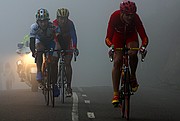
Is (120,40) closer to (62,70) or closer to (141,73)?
(62,70)

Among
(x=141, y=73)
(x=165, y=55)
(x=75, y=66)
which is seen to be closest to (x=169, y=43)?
(x=165, y=55)

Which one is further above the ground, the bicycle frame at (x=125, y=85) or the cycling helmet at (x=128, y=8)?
the cycling helmet at (x=128, y=8)

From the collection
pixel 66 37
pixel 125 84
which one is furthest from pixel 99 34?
pixel 125 84

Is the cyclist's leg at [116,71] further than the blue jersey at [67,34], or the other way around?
the blue jersey at [67,34]

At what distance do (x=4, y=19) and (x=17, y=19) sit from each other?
Answer: 6.87 metres

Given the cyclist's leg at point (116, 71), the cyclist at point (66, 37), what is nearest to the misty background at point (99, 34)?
the cyclist at point (66, 37)

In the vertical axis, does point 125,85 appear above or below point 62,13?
below

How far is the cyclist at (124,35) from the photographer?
7.55 m

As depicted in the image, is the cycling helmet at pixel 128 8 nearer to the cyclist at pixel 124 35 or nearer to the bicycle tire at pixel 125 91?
the cyclist at pixel 124 35

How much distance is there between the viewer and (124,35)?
305 inches

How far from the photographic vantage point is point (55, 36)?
10.3 meters

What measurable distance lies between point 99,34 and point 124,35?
10733cm

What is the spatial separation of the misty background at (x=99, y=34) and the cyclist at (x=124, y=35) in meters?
12.0

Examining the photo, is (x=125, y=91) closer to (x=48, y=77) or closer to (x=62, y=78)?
(x=48, y=77)
